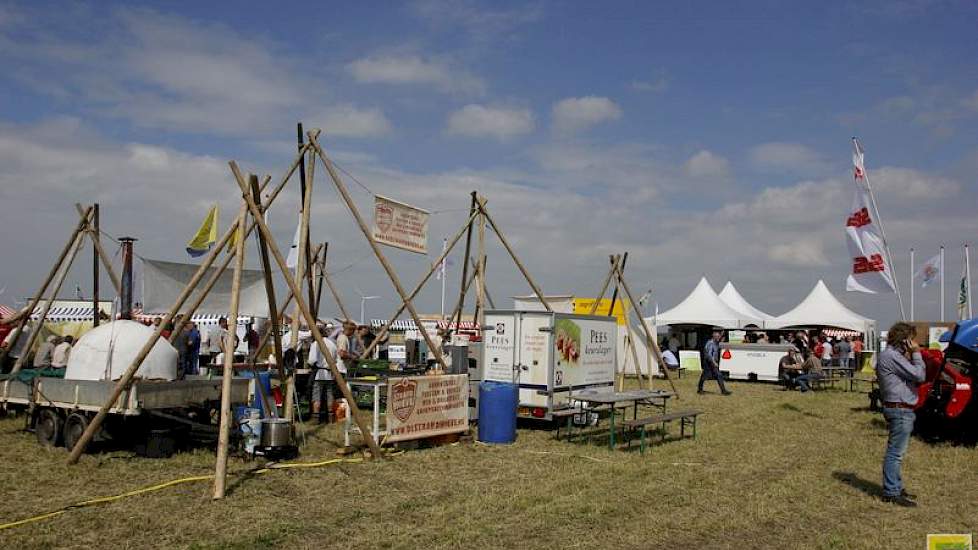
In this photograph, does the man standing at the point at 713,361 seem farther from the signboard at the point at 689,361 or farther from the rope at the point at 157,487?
the rope at the point at 157,487


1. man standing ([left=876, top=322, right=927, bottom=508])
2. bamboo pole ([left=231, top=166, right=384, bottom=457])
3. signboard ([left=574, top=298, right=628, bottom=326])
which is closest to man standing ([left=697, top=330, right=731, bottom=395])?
signboard ([left=574, top=298, right=628, bottom=326])

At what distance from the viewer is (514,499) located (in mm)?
8797

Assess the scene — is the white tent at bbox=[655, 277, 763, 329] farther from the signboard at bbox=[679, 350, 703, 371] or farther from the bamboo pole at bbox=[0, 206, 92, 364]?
the bamboo pole at bbox=[0, 206, 92, 364]

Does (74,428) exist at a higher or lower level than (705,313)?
lower

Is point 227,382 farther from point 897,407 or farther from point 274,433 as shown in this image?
point 897,407

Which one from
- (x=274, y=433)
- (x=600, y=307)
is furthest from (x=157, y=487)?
(x=600, y=307)

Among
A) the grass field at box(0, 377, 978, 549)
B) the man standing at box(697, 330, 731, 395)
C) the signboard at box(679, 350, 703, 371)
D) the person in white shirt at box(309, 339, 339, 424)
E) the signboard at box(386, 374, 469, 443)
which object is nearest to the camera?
the grass field at box(0, 377, 978, 549)

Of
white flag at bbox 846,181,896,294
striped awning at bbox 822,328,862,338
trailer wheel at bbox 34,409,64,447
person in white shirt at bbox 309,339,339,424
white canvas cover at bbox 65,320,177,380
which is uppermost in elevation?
white flag at bbox 846,181,896,294

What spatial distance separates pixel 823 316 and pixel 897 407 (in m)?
31.8

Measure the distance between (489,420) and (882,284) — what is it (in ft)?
28.3

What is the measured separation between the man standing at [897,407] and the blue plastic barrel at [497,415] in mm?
5699

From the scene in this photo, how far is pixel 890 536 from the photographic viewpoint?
7586mm

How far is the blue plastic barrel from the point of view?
42.2 ft

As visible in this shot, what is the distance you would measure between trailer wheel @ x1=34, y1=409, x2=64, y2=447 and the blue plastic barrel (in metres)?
6.21
